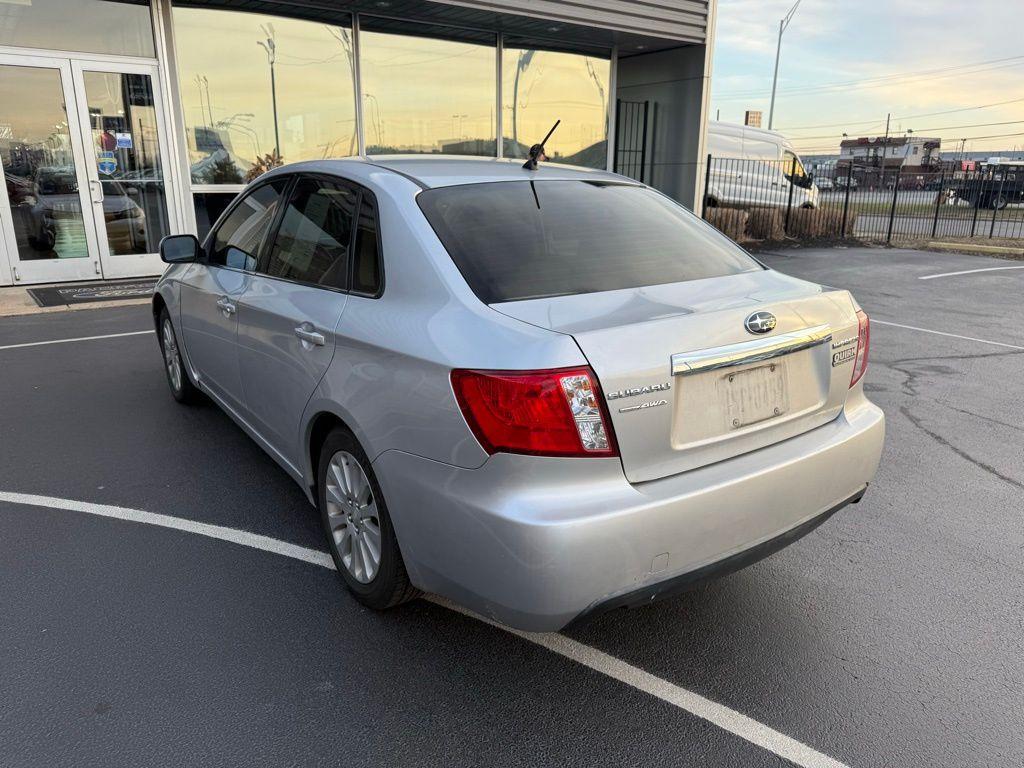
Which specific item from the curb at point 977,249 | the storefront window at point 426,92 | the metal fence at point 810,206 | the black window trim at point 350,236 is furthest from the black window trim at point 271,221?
the curb at point 977,249

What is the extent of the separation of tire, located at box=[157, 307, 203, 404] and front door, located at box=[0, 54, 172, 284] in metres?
5.74

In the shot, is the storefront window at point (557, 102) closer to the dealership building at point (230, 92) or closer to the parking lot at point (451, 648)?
the dealership building at point (230, 92)

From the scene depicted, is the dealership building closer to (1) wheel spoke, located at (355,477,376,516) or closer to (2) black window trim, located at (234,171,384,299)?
(2) black window trim, located at (234,171,384,299)

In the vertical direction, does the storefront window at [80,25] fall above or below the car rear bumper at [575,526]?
above

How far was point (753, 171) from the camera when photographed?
1958cm

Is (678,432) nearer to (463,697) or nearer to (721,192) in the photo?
(463,697)

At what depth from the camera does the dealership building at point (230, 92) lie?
31.5 feet

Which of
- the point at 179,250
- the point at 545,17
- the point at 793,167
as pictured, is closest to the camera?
the point at 179,250

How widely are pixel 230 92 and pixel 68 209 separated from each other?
264cm

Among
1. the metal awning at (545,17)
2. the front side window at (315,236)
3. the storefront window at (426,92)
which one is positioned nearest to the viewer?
the front side window at (315,236)

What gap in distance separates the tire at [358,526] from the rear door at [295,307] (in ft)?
0.93

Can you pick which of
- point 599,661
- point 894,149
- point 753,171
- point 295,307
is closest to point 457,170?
point 295,307

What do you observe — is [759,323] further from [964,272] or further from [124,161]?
[964,272]

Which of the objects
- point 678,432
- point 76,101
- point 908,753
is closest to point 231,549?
point 678,432
